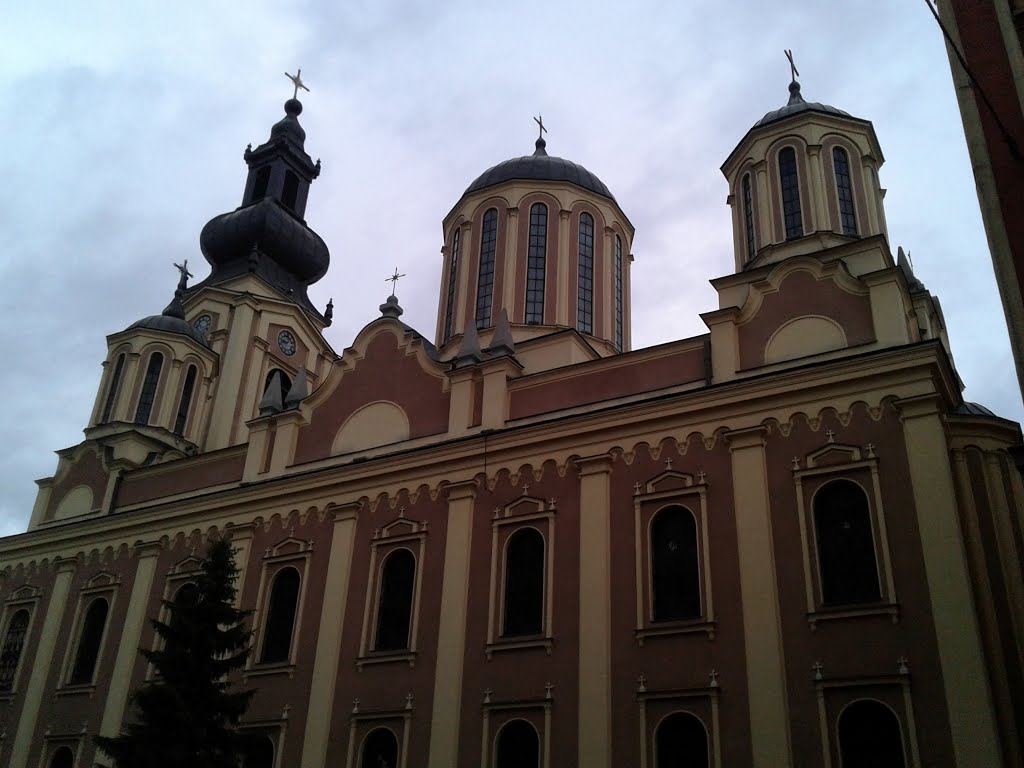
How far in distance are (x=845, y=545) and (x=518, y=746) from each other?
5869 mm

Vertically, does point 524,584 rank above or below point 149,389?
below

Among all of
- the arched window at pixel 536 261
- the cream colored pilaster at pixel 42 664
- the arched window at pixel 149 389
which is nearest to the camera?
the cream colored pilaster at pixel 42 664

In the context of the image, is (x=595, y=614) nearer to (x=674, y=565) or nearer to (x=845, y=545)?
(x=674, y=565)

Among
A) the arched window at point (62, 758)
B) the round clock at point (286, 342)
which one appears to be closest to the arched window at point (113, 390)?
the round clock at point (286, 342)

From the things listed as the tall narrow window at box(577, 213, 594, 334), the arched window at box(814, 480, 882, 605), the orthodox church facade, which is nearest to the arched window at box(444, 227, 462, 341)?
the orthodox church facade

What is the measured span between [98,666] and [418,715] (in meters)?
8.80

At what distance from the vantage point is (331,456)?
20188mm

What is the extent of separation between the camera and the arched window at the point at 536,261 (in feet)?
75.5

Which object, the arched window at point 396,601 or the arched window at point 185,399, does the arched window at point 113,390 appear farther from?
the arched window at point 396,601

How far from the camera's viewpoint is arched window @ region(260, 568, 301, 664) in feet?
61.7

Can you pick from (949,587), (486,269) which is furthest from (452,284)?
(949,587)

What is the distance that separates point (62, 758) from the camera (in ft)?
67.9

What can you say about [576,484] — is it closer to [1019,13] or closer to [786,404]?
[786,404]

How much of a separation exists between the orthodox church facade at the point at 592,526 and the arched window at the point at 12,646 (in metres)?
0.10
